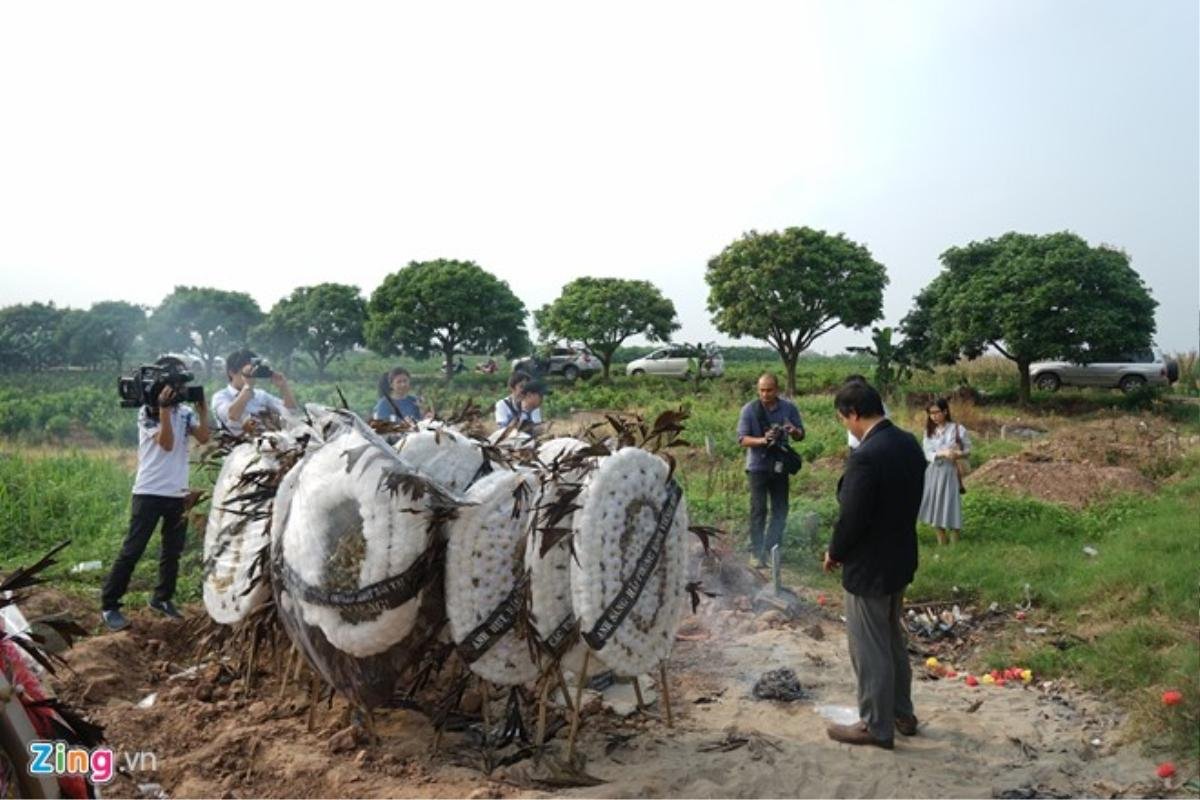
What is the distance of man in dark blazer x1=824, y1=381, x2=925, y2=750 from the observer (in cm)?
414

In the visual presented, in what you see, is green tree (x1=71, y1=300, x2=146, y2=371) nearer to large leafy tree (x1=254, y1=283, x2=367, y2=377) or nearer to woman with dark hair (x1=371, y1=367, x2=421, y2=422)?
large leafy tree (x1=254, y1=283, x2=367, y2=377)

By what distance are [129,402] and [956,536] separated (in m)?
7.36

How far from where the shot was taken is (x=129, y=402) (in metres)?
5.66

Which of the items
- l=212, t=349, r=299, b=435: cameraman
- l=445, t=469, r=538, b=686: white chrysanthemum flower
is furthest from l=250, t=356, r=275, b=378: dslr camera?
l=445, t=469, r=538, b=686: white chrysanthemum flower

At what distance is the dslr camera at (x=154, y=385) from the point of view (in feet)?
18.4

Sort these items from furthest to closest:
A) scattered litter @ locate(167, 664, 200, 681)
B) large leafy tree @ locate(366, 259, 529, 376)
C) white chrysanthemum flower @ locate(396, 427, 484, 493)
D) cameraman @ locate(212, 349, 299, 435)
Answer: large leafy tree @ locate(366, 259, 529, 376) → cameraman @ locate(212, 349, 299, 435) → scattered litter @ locate(167, 664, 200, 681) → white chrysanthemum flower @ locate(396, 427, 484, 493)

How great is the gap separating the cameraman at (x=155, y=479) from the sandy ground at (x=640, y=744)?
1.82ft

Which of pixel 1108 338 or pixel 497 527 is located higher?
pixel 1108 338

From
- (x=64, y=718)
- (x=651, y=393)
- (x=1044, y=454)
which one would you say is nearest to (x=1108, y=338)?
(x=1044, y=454)

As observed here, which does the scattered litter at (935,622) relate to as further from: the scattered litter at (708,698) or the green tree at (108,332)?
the green tree at (108,332)

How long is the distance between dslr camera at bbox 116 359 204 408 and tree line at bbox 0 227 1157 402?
21.1m

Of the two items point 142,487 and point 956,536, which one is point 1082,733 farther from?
point 142,487

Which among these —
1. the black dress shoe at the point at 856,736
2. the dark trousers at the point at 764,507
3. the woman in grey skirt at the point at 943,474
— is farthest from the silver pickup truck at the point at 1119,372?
the black dress shoe at the point at 856,736

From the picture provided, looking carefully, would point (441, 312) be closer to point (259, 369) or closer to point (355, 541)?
point (259, 369)
